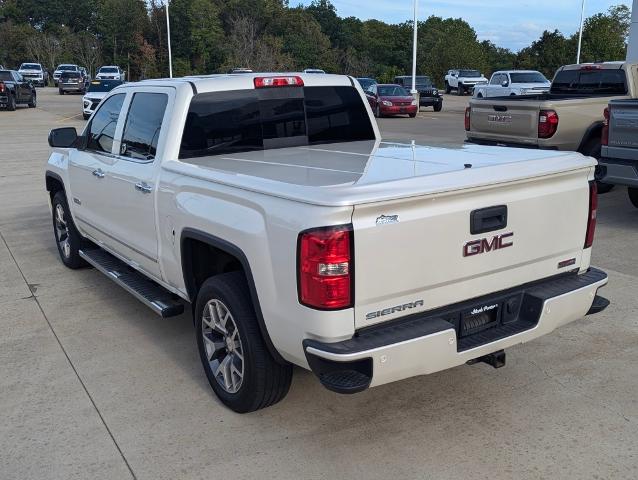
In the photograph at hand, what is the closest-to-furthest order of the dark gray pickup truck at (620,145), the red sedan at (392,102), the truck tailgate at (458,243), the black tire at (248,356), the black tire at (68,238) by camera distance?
the truck tailgate at (458,243)
the black tire at (248,356)
the black tire at (68,238)
the dark gray pickup truck at (620,145)
the red sedan at (392,102)

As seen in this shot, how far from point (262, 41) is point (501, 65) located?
84.3 ft

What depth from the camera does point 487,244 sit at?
3.40 m

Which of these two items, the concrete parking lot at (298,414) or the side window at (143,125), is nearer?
the concrete parking lot at (298,414)

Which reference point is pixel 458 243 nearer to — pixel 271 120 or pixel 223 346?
pixel 223 346

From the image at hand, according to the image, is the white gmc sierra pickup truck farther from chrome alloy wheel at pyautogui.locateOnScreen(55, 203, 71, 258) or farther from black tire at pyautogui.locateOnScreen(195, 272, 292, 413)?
chrome alloy wheel at pyautogui.locateOnScreen(55, 203, 71, 258)

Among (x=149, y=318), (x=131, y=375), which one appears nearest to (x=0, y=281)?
(x=149, y=318)

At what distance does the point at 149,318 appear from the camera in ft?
17.7

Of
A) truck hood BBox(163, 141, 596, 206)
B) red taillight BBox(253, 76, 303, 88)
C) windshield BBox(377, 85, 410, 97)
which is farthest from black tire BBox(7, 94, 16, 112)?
truck hood BBox(163, 141, 596, 206)

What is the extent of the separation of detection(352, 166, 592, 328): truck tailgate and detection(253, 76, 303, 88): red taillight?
208 centimetres

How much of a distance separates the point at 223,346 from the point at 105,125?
8.49ft

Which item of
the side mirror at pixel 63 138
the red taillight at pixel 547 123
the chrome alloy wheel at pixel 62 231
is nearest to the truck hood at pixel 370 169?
the side mirror at pixel 63 138

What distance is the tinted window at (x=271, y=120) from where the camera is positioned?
4.53 m

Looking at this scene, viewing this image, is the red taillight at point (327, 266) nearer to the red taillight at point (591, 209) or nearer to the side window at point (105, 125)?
the red taillight at point (591, 209)

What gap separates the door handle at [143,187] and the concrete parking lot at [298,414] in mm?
1154
